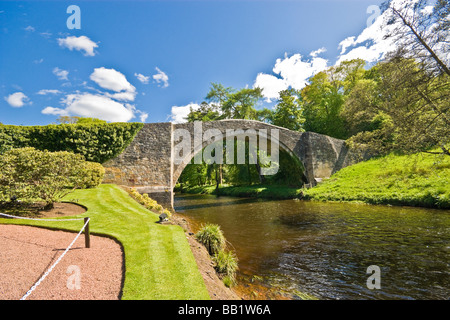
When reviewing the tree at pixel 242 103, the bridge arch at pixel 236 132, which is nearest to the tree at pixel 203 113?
the tree at pixel 242 103

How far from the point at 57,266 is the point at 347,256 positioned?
801 centimetres

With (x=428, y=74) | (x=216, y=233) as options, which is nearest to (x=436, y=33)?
(x=428, y=74)

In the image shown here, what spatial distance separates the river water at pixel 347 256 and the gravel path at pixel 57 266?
313 cm

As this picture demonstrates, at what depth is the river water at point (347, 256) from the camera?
483 cm

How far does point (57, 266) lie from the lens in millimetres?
4383

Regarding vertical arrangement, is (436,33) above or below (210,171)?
above

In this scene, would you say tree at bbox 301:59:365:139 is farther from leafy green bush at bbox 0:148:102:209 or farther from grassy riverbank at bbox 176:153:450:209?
leafy green bush at bbox 0:148:102:209

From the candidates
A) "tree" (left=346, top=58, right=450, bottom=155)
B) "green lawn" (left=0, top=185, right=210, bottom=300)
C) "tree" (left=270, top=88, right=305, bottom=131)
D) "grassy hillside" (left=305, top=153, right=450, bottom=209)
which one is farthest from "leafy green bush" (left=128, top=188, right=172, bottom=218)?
"tree" (left=270, top=88, right=305, bottom=131)

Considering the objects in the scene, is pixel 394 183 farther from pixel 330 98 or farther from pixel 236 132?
pixel 330 98

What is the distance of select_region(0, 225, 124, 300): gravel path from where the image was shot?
348cm

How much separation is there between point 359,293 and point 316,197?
15759mm

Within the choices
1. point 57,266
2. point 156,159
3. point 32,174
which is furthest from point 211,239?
point 156,159
